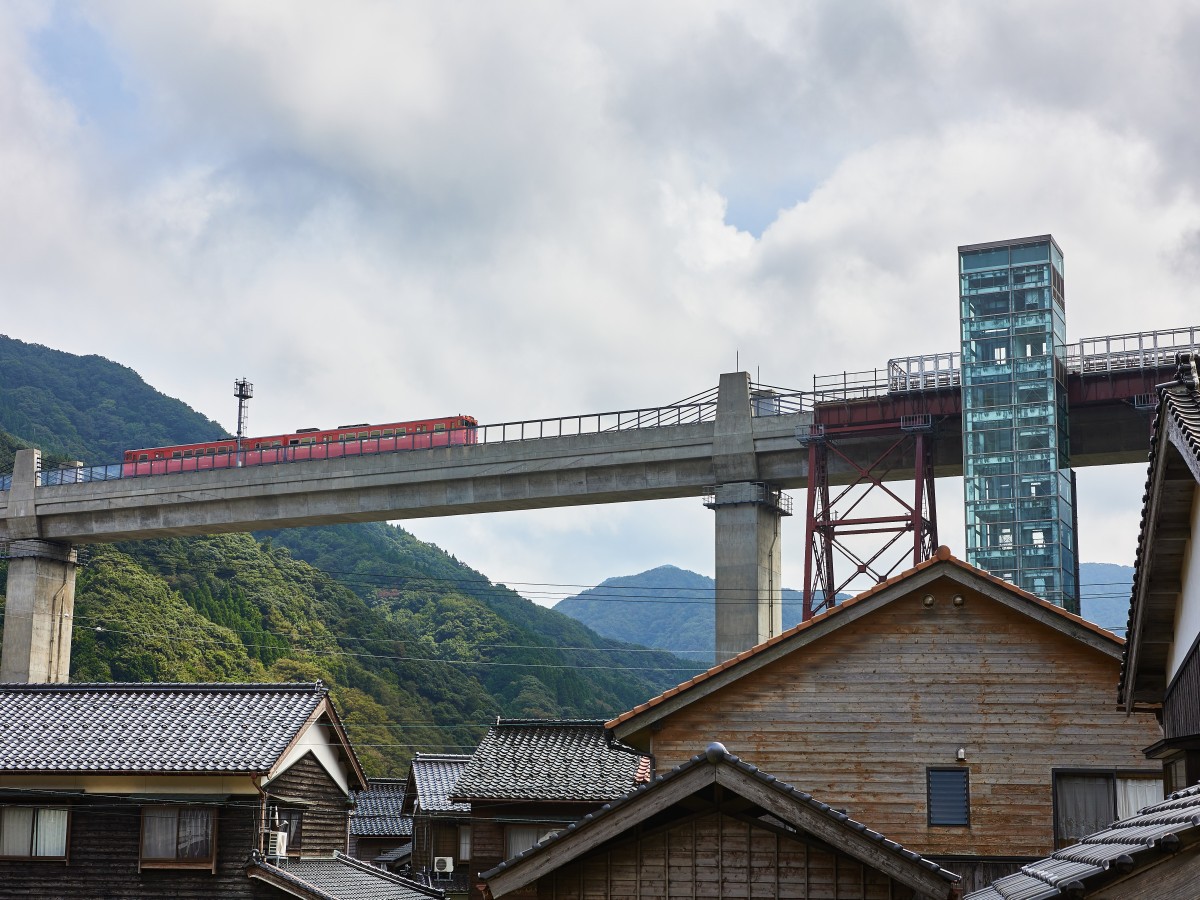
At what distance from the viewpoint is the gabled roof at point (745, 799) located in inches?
460

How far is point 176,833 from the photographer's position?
2289 centimetres

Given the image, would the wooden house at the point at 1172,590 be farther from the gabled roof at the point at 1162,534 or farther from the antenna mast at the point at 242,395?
the antenna mast at the point at 242,395

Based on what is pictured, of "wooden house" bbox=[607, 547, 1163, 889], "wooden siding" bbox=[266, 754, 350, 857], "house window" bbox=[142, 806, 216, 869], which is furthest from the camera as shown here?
"wooden siding" bbox=[266, 754, 350, 857]

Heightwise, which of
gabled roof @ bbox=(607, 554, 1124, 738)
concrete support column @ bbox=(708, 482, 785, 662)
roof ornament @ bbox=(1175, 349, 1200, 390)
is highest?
concrete support column @ bbox=(708, 482, 785, 662)

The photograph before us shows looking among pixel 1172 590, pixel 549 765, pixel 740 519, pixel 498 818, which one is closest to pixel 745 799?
pixel 1172 590

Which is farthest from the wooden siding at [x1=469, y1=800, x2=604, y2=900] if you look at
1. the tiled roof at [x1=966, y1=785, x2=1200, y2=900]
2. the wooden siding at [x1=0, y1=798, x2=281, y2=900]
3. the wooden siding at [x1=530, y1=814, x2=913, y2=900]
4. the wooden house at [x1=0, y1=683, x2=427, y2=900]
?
the tiled roof at [x1=966, y1=785, x2=1200, y2=900]

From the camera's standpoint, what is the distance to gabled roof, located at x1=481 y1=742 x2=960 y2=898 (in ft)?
38.3

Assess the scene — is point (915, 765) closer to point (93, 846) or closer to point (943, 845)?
point (943, 845)

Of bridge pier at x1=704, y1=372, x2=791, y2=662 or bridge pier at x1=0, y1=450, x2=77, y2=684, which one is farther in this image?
bridge pier at x1=0, y1=450, x2=77, y2=684

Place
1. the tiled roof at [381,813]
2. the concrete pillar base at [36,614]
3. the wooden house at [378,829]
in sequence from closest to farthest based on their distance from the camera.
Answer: the wooden house at [378,829]
the tiled roof at [381,813]
the concrete pillar base at [36,614]

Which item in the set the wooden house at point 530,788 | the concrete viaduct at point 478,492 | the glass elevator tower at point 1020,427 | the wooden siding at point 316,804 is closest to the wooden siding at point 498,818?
the wooden house at point 530,788

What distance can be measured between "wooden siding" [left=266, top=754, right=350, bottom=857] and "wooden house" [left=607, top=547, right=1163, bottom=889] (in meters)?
9.70

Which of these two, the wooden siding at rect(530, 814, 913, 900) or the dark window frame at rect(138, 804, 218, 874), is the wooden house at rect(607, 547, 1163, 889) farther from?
the dark window frame at rect(138, 804, 218, 874)

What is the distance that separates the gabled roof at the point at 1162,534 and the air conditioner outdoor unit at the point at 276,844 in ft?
50.5
